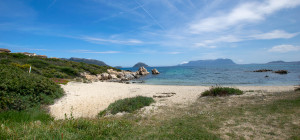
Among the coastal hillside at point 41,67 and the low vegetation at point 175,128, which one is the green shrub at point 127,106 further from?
the coastal hillside at point 41,67

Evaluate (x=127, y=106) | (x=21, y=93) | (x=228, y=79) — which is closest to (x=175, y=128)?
(x=127, y=106)

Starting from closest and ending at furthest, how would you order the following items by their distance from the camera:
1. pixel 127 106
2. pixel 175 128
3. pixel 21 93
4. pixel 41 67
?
pixel 175 128 → pixel 127 106 → pixel 21 93 → pixel 41 67

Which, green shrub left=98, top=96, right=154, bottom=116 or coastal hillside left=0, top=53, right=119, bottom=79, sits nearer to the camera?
green shrub left=98, top=96, right=154, bottom=116

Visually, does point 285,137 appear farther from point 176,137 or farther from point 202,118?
point 176,137

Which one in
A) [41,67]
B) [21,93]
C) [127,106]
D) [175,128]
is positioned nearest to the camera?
[175,128]

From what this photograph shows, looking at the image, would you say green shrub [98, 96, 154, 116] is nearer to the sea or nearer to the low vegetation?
the low vegetation

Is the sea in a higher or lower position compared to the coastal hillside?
lower

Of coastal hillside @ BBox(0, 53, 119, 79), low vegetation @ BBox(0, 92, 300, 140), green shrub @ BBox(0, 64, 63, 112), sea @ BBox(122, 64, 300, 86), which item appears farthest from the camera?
sea @ BBox(122, 64, 300, 86)

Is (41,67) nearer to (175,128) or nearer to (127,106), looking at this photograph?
(127,106)

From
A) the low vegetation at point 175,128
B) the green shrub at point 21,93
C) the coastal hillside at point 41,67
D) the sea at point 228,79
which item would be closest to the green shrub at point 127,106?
the low vegetation at point 175,128

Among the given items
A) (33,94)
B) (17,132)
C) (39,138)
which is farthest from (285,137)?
(33,94)

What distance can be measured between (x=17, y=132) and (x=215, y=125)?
21.4 ft

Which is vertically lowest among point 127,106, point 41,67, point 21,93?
point 127,106

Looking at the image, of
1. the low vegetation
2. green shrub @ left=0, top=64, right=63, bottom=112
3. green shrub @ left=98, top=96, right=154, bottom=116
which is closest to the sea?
green shrub @ left=98, top=96, right=154, bottom=116
